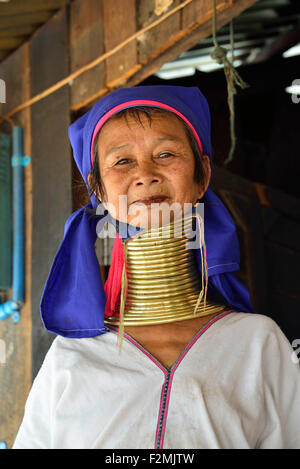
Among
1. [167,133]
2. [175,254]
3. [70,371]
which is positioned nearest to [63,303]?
[70,371]

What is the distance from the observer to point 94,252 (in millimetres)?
1942

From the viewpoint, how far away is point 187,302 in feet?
6.16

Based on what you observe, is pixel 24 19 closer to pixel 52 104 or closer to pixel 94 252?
pixel 52 104

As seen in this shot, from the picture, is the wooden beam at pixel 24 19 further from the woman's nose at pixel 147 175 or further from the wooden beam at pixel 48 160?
the woman's nose at pixel 147 175

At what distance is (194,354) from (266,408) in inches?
10.8

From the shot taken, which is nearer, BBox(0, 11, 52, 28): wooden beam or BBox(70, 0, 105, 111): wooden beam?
BBox(70, 0, 105, 111): wooden beam

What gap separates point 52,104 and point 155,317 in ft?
5.23

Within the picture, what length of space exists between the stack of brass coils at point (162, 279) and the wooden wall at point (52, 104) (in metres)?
0.93

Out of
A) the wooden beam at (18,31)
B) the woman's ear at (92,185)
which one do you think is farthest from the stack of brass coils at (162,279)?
the wooden beam at (18,31)

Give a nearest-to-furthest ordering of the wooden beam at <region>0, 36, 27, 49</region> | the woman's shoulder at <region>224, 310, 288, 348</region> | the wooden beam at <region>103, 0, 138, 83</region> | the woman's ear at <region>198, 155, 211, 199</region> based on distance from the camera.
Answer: the woman's shoulder at <region>224, 310, 288, 348</region> < the woman's ear at <region>198, 155, 211, 199</region> < the wooden beam at <region>103, 0, 138, 83</region> < the wooden beam at <region>0, 36, 27, 49</region>

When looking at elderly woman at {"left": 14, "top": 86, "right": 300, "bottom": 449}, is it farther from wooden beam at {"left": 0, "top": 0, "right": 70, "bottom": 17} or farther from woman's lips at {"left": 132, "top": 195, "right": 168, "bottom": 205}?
wooden beam at {"left": 0, "top": 0, "right": 70, "bottom": 17}

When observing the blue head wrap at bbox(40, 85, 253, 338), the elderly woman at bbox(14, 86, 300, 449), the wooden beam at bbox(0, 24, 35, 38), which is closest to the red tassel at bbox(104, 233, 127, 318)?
the elderly woman at bbox(14, 86, 300, 449)

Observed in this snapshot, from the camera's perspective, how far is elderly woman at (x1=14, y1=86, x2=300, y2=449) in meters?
1.62

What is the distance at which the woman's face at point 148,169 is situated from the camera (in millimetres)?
1801
